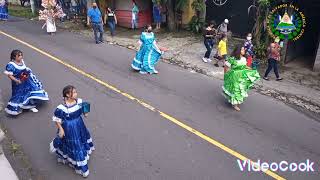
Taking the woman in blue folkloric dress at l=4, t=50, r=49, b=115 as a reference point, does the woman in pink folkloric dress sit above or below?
above

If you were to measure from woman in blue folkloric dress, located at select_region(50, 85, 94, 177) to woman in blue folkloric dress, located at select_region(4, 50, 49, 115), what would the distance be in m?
2.57

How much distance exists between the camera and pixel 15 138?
7.29m

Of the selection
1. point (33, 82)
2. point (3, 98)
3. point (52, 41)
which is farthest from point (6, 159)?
point (52, 41)

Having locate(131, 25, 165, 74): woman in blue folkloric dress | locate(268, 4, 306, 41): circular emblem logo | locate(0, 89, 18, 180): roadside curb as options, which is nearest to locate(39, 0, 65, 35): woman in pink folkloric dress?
locate(131, 25, 165, 74): woman in blue folkloric dress

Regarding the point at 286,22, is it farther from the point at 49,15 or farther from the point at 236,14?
the point at 49,15

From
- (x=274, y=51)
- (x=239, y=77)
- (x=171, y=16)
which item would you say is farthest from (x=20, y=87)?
(x=171, y=16)

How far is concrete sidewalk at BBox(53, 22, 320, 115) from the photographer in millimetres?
9992

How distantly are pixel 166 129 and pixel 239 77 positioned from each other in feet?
7.58

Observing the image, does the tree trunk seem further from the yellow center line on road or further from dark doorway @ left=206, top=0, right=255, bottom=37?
the yellow center line on road

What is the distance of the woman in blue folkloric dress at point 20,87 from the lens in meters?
7.91

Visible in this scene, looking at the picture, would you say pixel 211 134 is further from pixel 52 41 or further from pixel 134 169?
pixel 52 41

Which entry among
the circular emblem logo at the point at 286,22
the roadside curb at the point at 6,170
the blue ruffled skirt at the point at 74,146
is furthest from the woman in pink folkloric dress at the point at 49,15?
the blue ruffled skirt at the point at 74,146

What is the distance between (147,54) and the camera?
1129 centimetres

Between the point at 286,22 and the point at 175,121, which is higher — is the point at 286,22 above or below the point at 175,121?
above
